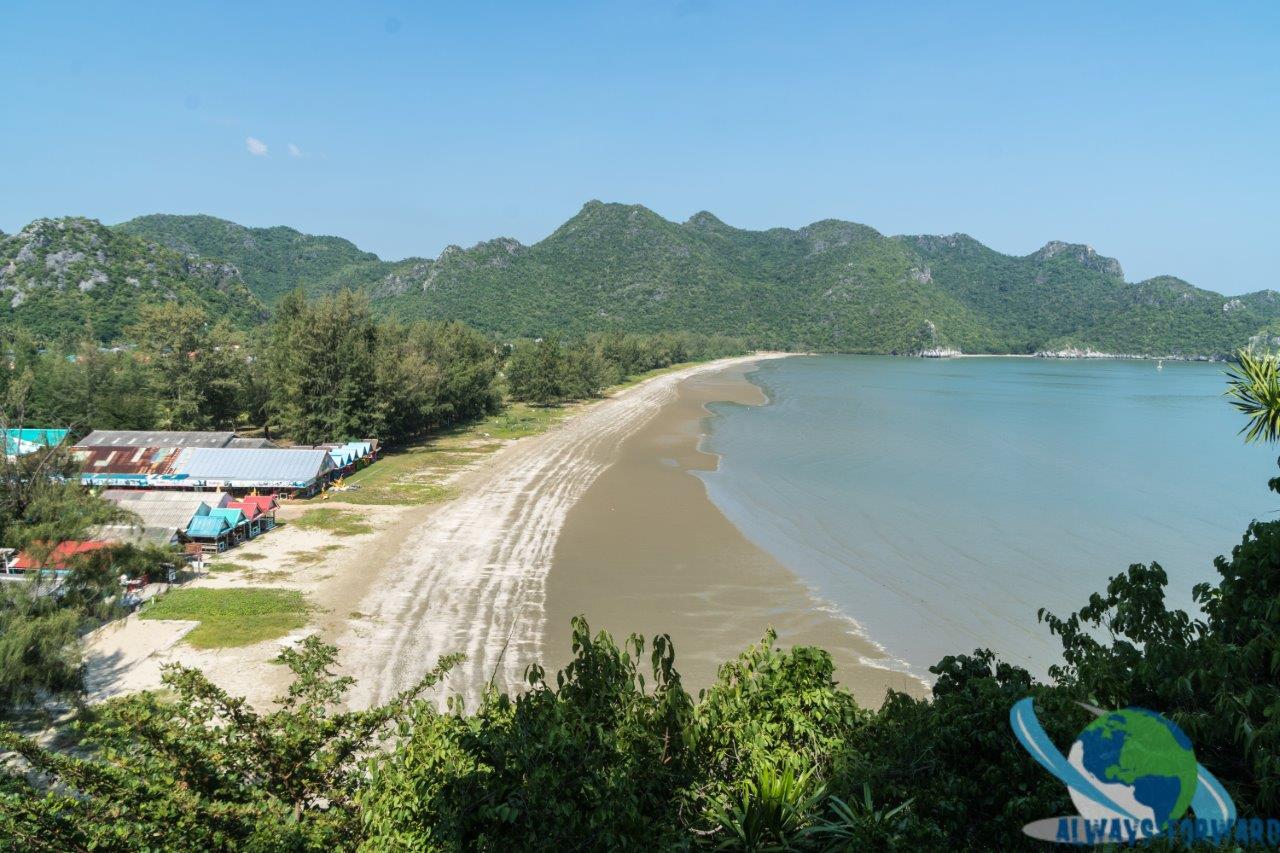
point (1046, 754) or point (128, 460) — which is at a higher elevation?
point (128, 460)

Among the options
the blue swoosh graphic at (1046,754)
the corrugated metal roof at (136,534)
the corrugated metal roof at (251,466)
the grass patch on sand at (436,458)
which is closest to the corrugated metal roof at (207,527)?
the corrugated metal roof at (136,534)

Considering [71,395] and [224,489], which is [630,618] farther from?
[71,395]

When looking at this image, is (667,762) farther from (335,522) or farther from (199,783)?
(335,522)

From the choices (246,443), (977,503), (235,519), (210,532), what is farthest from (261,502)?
(977,503)

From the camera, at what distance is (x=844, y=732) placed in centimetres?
712

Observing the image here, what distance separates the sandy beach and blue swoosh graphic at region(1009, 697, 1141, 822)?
8771 millimetres

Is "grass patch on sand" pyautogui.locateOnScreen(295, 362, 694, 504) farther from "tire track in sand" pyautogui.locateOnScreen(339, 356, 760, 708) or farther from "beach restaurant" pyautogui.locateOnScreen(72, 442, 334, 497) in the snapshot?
"tire track in sand" pyautogui.locateOnScreen(339, 356, 760, 708)

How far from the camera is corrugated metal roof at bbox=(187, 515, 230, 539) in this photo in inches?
884

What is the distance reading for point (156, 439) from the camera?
110 ft

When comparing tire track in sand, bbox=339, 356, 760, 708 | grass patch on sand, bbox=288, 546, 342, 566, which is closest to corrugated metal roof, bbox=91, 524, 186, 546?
grass patch on sand, bbox=288, 546, 342, 566

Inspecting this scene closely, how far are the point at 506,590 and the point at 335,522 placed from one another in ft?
33.3

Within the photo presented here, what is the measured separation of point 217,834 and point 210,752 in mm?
1085

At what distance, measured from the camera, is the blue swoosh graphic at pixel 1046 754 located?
16.4ft

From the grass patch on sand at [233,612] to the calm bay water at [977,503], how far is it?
1478 centimetres
